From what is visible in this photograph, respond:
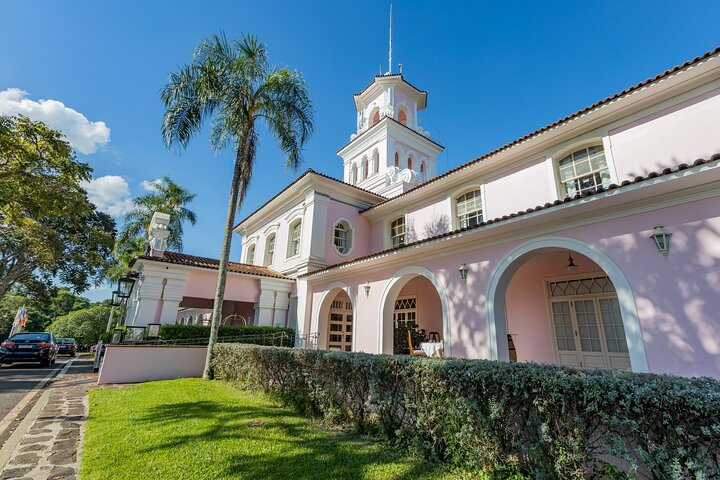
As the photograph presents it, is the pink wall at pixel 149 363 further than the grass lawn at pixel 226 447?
Yes

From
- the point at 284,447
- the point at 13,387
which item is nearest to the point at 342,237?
the point at 284,447

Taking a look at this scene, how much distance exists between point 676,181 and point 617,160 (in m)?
3.57

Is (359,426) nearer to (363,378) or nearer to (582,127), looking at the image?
(363,378)

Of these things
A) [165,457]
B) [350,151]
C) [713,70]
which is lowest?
[165,457]

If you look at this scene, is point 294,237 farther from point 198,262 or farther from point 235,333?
point 235,333

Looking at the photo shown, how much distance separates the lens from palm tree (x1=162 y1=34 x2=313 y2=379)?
11.0 metres

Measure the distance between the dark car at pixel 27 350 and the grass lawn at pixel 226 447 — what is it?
1173cm

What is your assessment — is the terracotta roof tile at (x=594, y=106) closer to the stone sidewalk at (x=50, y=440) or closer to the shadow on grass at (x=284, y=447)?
the shadow on grass at (x=284, y=447)

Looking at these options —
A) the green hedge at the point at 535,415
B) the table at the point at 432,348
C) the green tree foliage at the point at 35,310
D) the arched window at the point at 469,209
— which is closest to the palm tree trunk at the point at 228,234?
the green hedge at the point at 535,415

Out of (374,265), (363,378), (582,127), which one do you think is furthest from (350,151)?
(363,378)

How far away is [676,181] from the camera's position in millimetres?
5340

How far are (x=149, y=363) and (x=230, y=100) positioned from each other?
9.23 meters

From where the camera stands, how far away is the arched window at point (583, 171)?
885 cm

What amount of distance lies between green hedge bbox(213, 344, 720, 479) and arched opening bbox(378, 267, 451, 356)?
5.12m
